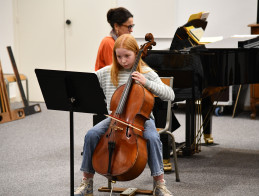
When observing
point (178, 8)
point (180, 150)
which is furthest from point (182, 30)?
point (178, 8)

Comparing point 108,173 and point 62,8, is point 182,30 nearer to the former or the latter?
point 108,173

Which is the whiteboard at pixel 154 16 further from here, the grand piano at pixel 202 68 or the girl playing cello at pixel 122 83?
the girl playing cello at pixel 122 83

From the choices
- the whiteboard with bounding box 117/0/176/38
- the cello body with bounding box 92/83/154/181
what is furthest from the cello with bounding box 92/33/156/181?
the whiteboard with bounding box 117/0/176/38

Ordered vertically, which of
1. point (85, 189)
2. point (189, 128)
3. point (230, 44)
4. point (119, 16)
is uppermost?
point (119, 16)

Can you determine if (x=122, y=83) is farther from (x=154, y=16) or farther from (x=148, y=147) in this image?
(x=154, y=16)

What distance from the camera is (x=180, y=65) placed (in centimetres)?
316

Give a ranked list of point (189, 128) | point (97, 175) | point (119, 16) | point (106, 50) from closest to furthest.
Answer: point (97, 175) → point (119, 16) → point (106, 50) → point (189, 128)

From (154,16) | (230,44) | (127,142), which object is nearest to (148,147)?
(127,142)

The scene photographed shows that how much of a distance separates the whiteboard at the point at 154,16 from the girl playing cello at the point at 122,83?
3580mm

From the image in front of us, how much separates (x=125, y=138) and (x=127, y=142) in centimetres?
3

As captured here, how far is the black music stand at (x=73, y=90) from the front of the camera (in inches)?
86.4

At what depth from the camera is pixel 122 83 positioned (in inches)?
101

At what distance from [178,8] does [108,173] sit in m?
4.21

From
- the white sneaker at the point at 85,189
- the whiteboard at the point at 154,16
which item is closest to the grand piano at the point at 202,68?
the white sneaker at the point at 85,189
